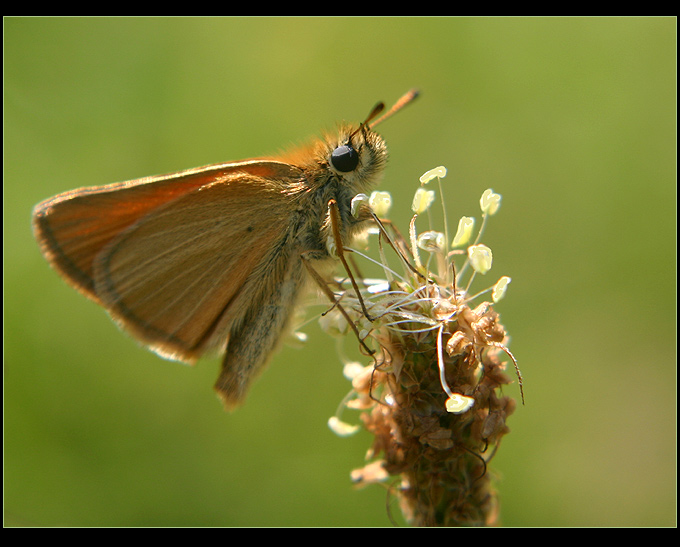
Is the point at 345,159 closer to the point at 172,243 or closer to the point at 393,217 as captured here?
the point at 172,243

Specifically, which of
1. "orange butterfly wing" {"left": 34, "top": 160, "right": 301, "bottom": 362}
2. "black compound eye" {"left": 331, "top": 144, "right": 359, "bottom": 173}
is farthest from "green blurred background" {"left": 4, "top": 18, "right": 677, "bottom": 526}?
"black compound eye" {"left": 331, "top": 144, "right": 359, "bottom": 173}

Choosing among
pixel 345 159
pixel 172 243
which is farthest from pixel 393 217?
pixel 172 243

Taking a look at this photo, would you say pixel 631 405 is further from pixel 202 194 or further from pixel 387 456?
pixel 202 194

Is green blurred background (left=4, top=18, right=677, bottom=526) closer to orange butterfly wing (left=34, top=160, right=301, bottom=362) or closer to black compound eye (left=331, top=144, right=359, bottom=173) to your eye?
orange butterfly wing (left=34, top=160, right=301, bottom=362)

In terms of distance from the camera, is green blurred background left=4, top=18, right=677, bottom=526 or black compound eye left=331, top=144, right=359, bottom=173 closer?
black compound eye left=331, top=144, right=359, bottom=173

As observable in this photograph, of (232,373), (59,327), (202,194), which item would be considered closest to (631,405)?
(232,373)

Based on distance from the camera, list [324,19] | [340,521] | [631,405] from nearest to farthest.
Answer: [340,521], [631,405], [324,19]

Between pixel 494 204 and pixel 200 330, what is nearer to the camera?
pixel 494 204
